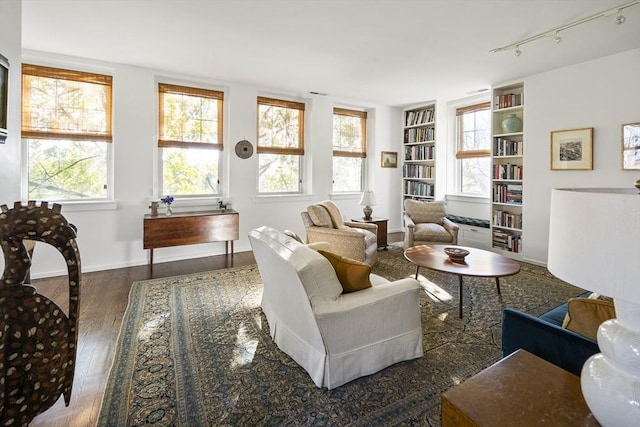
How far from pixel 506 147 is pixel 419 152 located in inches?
69.8

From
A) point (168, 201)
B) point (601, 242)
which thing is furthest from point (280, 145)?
point (601, 242)

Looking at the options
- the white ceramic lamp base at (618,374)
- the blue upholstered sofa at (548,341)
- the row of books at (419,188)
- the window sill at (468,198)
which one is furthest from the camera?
the row of books at (419,188)

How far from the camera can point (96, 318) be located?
8.93 ft

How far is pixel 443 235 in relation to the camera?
4.51 m

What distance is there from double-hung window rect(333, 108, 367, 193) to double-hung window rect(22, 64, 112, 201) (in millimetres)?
3578

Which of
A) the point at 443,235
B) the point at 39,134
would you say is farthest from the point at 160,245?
the point at 443,235

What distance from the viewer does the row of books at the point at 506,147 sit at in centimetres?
475

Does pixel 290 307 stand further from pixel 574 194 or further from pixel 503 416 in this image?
pixel 574 194

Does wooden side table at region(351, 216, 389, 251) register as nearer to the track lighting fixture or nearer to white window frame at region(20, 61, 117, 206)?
the track lighting fixture

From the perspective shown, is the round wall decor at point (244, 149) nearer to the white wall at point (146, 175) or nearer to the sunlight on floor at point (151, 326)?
the white wall at point (146, 175)

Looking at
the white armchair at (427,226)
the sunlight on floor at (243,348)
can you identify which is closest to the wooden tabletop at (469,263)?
the white armchair at (427,226)

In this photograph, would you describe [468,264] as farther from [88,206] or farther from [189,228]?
[88,206]

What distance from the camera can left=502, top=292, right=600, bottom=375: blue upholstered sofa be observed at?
126cm

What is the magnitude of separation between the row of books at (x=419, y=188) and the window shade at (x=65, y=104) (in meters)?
5.13
